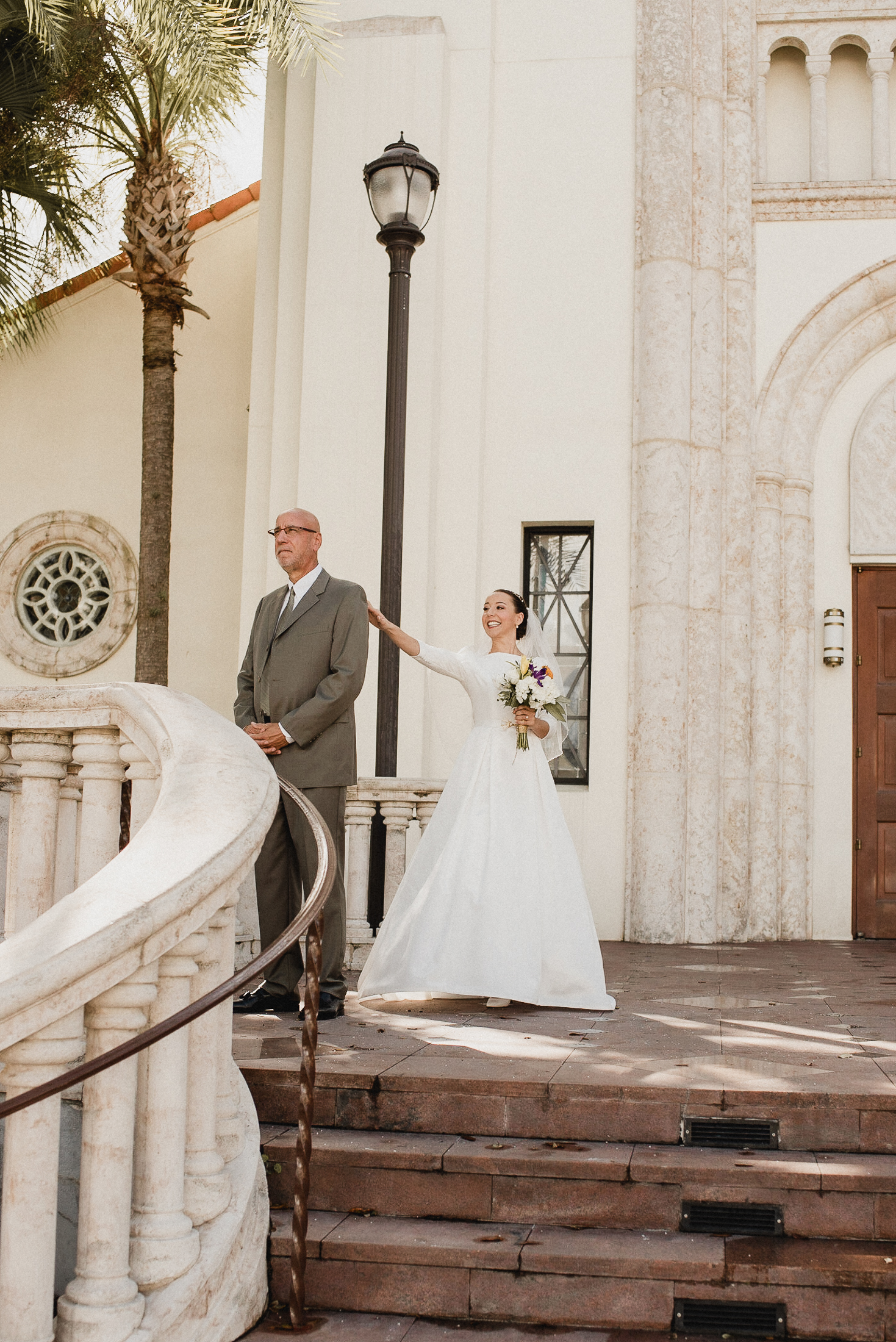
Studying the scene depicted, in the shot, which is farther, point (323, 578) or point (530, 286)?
point (530, 286)

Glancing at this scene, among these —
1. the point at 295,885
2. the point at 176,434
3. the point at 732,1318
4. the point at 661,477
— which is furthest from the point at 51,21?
the point at 732,1318

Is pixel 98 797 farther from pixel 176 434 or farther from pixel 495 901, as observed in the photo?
pixel 176 434

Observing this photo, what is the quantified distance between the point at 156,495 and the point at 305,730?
21.7 feet

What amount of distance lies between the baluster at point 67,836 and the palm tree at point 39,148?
25.7ft

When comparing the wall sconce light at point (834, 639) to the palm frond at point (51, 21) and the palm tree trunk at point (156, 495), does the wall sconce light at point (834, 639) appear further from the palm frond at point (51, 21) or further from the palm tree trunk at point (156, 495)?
the palm frond at point (51, 21)

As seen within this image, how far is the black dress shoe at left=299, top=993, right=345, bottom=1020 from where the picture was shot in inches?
219

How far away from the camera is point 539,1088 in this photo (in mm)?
4219

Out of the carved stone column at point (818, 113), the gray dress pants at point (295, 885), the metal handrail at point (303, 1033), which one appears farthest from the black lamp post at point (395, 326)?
the carved stone column at point (818, 113)

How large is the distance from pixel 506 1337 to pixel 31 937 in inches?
66.5

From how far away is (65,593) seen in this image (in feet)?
43.4

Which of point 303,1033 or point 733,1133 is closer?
point 303,1033

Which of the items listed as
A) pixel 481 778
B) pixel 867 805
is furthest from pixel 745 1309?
pixel 867 805

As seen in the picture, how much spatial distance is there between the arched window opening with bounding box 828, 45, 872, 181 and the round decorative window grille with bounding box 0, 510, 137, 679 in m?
7.74

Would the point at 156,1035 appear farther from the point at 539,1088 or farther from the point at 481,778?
the point at 481,778
